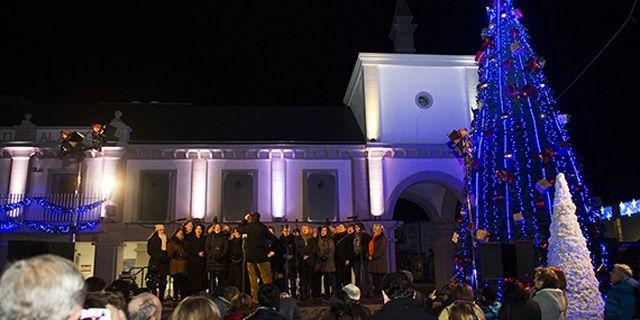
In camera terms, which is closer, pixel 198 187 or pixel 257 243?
pixel 257 243

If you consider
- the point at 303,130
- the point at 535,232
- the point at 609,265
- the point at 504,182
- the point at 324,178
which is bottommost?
the point at 609,265

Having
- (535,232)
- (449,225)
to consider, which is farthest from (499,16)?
(449,225)

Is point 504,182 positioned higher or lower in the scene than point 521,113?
lower

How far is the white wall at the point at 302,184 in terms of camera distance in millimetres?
20531

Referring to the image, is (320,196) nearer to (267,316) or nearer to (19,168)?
(19,168)

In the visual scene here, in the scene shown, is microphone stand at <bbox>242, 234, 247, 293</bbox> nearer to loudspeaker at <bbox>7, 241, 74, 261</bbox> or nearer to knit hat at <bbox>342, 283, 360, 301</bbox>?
loudspeaker at <bbox>7, 241, 74, 261</bbox>

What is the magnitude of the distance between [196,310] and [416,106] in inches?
773

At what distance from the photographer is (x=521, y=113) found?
12.3 metres

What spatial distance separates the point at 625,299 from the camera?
24.5ft

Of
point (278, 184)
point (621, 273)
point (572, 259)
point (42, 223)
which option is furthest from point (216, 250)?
point (42, 223)

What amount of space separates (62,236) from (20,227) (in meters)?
1.53

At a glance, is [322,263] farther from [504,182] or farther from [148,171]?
[148,171]

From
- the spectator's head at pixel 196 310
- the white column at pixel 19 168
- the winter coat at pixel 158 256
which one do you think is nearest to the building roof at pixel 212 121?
the white column at pixel 19 168

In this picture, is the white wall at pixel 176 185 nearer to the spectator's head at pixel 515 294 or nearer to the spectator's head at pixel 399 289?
the spectator's head at pixel 515 294
